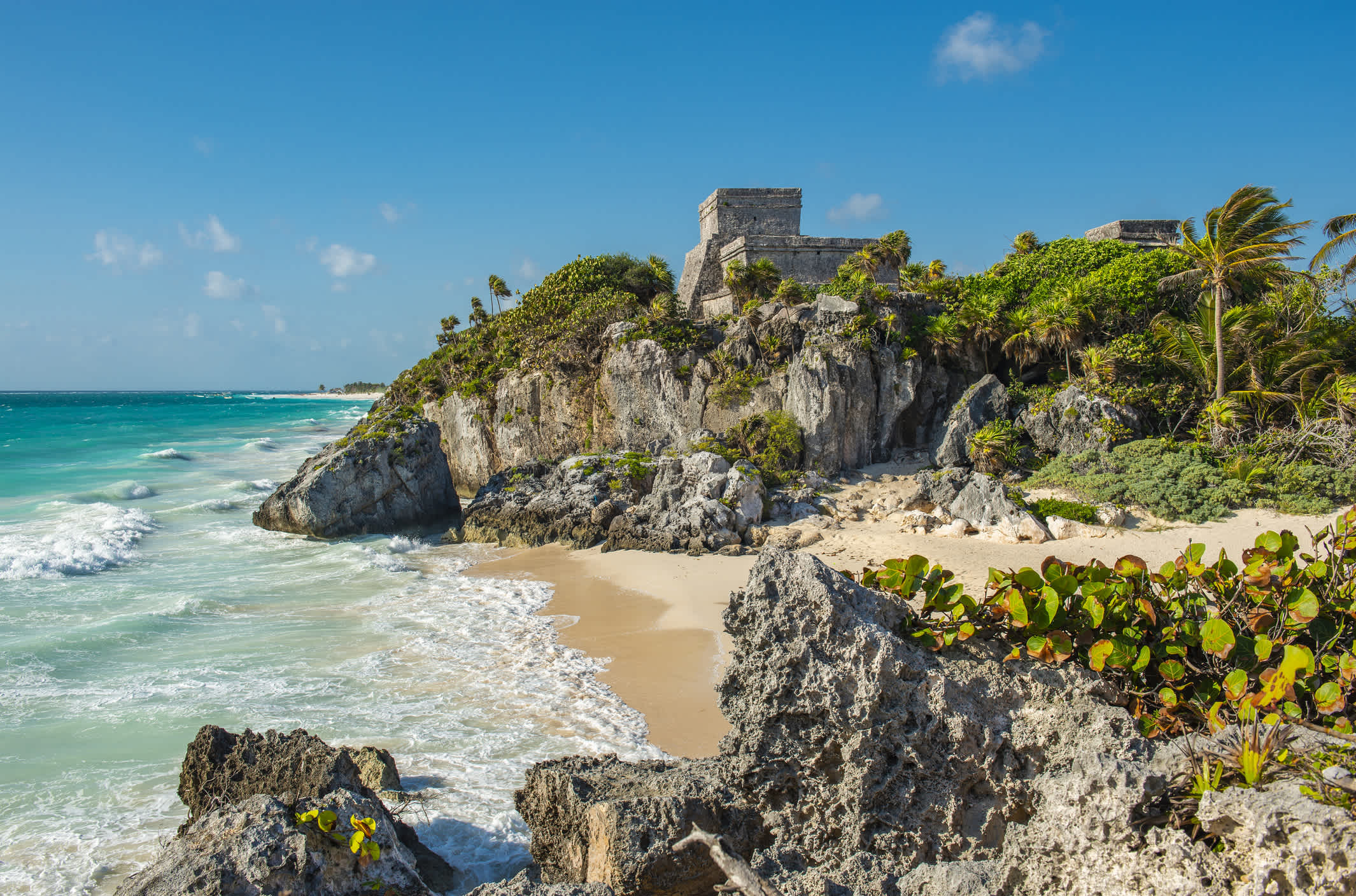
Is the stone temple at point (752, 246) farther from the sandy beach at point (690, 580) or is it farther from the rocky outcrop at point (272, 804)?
the rocky outcrop at point (272, 804)

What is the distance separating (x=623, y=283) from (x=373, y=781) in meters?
25.9

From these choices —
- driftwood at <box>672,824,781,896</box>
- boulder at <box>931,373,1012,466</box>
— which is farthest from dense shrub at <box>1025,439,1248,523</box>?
driftwood at <box>672,824,781,896</box>

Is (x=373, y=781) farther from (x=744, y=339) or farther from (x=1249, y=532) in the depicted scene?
(x=744, y=339)

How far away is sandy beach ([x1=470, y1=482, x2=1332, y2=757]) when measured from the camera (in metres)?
8.44

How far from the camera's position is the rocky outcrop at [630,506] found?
51.4 feet

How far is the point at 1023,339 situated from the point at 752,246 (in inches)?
397

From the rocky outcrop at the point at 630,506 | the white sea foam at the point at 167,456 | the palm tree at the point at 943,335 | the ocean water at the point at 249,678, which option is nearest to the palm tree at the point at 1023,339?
the palm tree at the point at 943,335

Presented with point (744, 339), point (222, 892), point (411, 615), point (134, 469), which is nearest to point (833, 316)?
point (744, 339)

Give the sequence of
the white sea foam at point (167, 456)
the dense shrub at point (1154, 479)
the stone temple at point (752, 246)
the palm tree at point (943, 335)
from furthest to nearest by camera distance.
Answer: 1. the white sea foam at point (167, 456)
2. the stone temple at point (752, 246)
3. the palm tree at point (943, 335)
4. the dense shrub at point (1154, 479)

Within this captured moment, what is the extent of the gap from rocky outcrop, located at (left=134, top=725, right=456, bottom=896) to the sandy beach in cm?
325

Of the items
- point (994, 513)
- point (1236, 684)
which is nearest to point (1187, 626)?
point (1236, 684)

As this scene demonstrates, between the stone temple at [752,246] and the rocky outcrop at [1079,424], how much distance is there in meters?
9.33

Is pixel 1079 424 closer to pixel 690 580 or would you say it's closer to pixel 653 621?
pixel 690 580

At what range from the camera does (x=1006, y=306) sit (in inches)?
837
